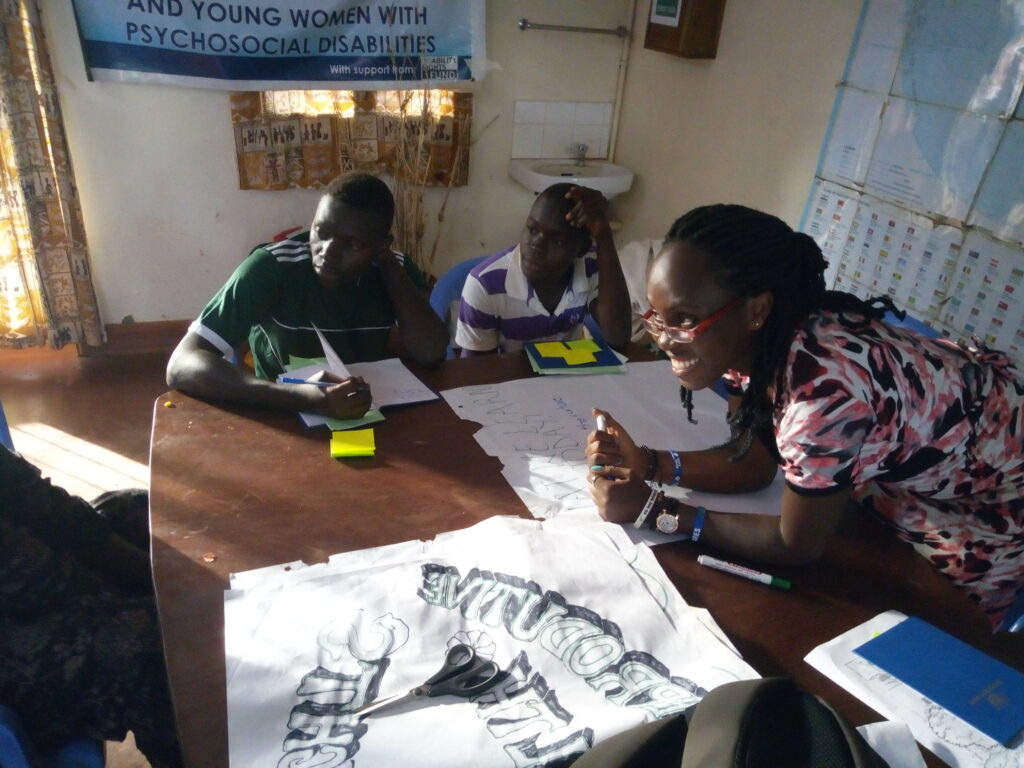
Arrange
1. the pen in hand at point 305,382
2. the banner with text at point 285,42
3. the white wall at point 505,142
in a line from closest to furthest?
the pen in hand at point 305,382 → the white wall at point 505,142 → the banner with text at point 285,42

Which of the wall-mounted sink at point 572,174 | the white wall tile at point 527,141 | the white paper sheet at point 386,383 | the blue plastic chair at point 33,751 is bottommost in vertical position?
the blue plastic chair at point 33,751

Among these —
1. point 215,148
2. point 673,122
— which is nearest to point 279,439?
point 215,148

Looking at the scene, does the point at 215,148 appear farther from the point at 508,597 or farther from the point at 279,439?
the point at 508,597

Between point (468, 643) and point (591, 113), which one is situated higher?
point (591, 113)

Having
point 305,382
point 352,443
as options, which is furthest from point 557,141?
point 352,443

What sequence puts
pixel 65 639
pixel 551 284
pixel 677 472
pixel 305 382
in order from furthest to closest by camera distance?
1. pixel 551 284
2. pixel 305 382
3. pixel 677 472
4. pixel 65 639

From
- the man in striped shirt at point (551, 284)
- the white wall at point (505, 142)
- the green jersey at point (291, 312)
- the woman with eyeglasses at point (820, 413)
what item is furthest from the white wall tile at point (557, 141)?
the woman with eyeglasses at point (820, 413)

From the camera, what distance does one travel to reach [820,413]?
93cm

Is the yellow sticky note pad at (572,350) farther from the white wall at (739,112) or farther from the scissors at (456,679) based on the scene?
the white wall at (739,112)

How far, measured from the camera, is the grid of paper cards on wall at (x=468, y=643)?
0.69 meters

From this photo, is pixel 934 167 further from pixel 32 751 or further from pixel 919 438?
pixel 32 751

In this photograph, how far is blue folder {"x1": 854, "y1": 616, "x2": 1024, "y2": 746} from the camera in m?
0.77

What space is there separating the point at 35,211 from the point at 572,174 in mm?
2312

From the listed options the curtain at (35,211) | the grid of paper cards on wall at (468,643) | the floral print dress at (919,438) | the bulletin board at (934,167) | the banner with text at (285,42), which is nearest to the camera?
the grid of paper cards on wall at (468,643)
